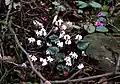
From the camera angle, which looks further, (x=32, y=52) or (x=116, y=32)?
(x=116, y=32)

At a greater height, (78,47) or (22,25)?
(22,25)

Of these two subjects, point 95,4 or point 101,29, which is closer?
point 101,29

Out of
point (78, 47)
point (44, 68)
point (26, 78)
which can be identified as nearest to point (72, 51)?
point (78, 47)

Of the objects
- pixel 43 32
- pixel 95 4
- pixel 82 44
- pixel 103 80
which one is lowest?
pixel 103 80

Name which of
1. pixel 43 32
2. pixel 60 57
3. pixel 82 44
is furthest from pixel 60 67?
pixel 43 32

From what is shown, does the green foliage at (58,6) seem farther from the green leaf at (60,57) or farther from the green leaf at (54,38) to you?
the green leaf at (60,57)

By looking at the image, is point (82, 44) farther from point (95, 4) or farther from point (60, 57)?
point (95, 4)

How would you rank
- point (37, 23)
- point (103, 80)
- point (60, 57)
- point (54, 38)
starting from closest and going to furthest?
point (103, 80)
point (60, 57)
point (54, 38)
point (37, 23)

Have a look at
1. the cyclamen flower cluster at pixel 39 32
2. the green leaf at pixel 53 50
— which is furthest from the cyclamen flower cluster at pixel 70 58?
the cyclamen flower cluster at pixel 39 32

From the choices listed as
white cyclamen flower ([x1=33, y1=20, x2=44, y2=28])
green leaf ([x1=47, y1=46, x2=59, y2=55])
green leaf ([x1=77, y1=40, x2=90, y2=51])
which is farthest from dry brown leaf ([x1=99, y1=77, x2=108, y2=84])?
white cyclamen flower ([x1=33, y1=20, x2=44, y2=28])

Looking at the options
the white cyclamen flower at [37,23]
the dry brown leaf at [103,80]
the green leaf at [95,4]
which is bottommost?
the dry brown leaf at [103,80]

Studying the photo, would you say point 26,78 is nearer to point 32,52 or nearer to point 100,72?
point 32,52
